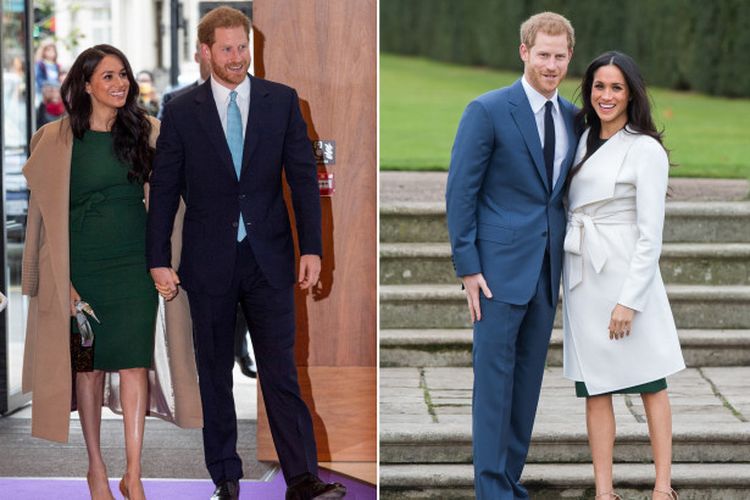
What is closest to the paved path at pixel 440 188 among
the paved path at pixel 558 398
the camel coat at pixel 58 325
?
the paved path at pixel 558 398

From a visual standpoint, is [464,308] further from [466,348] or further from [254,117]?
[254,117]

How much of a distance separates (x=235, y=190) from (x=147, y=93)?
8531mm

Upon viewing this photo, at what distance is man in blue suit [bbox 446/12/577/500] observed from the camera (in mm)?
4188

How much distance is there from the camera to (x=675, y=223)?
277 inches

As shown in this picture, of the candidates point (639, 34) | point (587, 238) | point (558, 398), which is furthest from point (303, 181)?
point (639, 34)

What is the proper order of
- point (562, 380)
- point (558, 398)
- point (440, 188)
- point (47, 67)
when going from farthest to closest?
point (47, 67) → point (440, 188) → point (562, 380) → point (558, 398)

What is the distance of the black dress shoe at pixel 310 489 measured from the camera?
4473mm

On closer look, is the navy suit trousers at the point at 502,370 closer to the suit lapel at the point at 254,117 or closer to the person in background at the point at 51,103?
the suit lapel at the point at 254,117

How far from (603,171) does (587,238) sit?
0.21 metres

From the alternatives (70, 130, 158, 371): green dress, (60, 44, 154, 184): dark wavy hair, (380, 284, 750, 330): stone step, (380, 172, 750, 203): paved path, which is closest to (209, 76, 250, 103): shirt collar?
(60, 44, 154, 184): dark wavy hair

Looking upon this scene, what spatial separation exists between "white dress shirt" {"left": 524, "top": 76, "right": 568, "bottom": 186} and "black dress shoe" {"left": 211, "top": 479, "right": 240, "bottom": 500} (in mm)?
1449

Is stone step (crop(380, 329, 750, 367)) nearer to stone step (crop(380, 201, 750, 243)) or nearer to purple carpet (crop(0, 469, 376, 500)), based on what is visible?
stone step (crop(380, 201, 750, 243))

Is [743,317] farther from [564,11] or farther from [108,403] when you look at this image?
[564,11]

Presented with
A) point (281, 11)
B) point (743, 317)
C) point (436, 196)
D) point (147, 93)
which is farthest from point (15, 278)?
point (147, 93)
